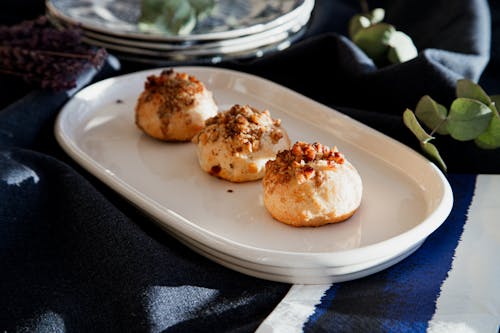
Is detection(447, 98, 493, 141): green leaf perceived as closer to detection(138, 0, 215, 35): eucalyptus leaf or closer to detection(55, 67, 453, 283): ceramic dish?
detection(55, 67, 453, 283): ceramic dish

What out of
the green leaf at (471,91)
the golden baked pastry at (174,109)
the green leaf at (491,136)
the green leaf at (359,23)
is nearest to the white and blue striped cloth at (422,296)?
the green leaf at (491,136)

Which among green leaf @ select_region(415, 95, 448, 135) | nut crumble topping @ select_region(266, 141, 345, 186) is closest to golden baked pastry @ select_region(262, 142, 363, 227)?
nut crumble topping @ select_region(266, 141, 345, 186)

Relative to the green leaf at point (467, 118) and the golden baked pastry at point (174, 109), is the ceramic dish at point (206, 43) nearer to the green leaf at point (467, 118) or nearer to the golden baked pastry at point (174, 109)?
the golden baked pastry at point (174, 109)

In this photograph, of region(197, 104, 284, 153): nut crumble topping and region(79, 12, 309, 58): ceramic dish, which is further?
region(79, 12, 309, 58): ceramic dish

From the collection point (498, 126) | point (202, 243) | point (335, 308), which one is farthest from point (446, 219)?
point (202, 243)

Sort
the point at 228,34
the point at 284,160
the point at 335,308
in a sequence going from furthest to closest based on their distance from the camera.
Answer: the point at 228,34 < the point at 284,160 < the point at 335,308

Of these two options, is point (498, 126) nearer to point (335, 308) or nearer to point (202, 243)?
point (335, 308)

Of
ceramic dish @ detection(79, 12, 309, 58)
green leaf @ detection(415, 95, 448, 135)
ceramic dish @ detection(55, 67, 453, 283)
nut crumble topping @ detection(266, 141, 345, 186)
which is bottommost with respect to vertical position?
ceramic dish @ detection(55, 67, 453, 283)

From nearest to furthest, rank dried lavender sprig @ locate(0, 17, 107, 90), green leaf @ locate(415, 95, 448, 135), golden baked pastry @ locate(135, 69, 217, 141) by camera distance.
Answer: green leaf @ locate(415, 95, 448, 135) < golden baked pastry @ locate(135, 69, 217, 141) < dried lavender sprig @ locate(0, 17, 107, 90)

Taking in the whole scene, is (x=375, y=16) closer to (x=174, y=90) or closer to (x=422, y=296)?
(x=174, y=90)
